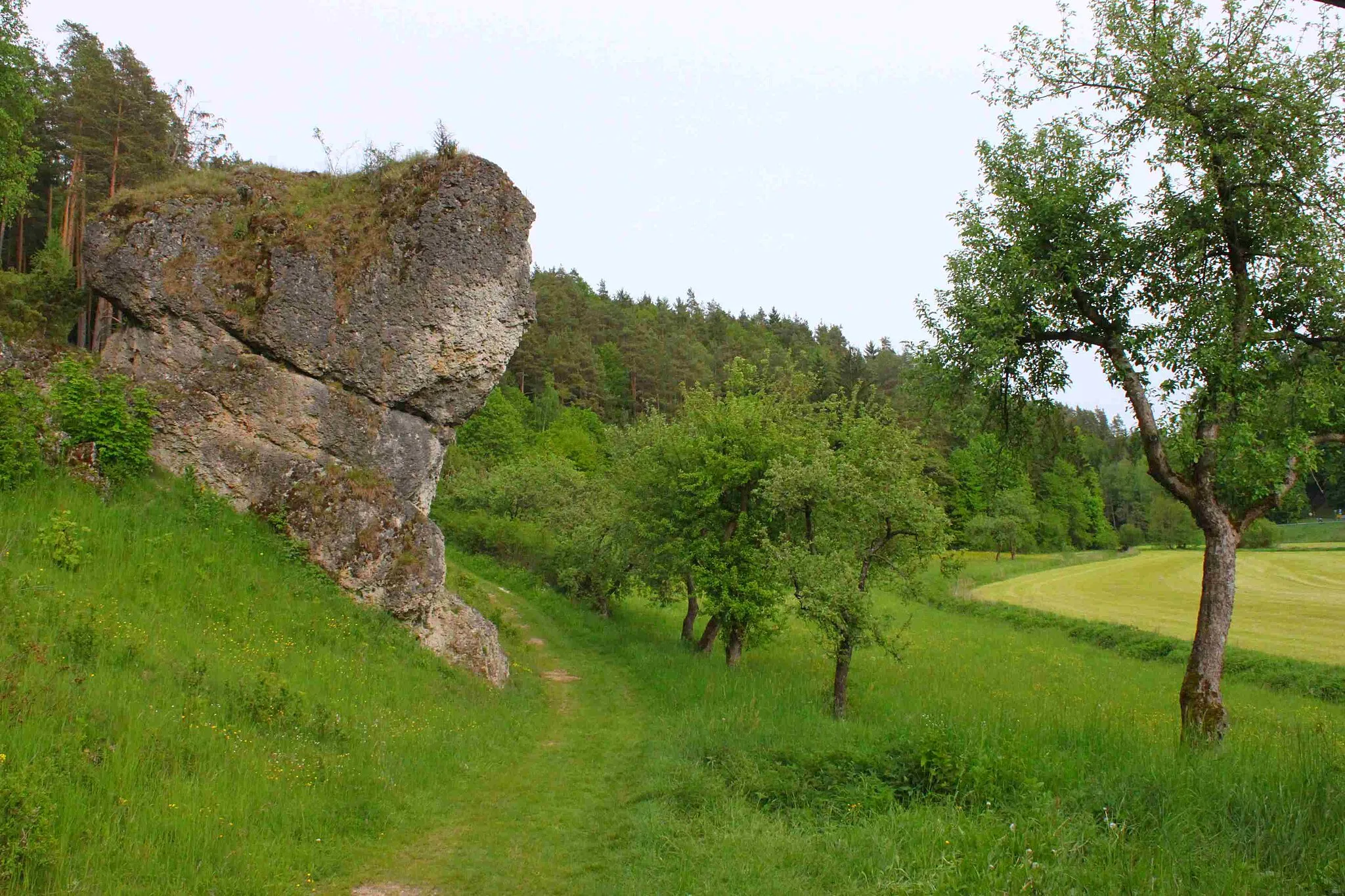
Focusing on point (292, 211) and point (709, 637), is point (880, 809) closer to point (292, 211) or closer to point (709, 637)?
point (709, 637)

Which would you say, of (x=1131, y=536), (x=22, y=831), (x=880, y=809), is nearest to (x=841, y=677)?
(x=880, y=809)

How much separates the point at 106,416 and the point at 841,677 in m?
15.5

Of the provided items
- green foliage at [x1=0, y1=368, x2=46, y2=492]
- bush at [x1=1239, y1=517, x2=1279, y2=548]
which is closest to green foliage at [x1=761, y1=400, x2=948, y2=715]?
green foliage at [x1=0, y1=368, x2=46, y2=492]

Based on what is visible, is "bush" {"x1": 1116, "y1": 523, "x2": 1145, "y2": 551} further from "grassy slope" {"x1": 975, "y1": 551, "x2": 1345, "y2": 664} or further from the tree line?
the tree line

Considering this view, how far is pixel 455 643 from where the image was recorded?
1550 cm

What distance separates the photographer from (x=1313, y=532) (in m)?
72.7

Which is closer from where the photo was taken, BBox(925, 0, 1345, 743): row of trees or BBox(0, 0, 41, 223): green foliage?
BBox(925, 0, 1345, 743): row of trees

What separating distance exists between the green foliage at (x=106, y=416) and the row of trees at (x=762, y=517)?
39.1ft

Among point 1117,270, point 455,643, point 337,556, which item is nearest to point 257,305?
A: point 337,556

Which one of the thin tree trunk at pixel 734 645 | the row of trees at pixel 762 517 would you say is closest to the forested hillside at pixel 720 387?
the row of trees at pixel 762 517

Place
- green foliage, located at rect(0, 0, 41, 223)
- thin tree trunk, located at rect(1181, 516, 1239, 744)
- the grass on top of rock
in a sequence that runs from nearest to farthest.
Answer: thin tree trunk, located at rect(1181, 516, 1239, 744) → the grass on top of rock → green foliage, located at rect(0, 0, 41, 223)

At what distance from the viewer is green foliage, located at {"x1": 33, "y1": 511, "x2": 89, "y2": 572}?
1083cm

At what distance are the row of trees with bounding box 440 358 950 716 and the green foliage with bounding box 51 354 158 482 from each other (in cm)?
1191

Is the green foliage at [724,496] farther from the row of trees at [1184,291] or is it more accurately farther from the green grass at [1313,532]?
the green grass at [1313,532]
